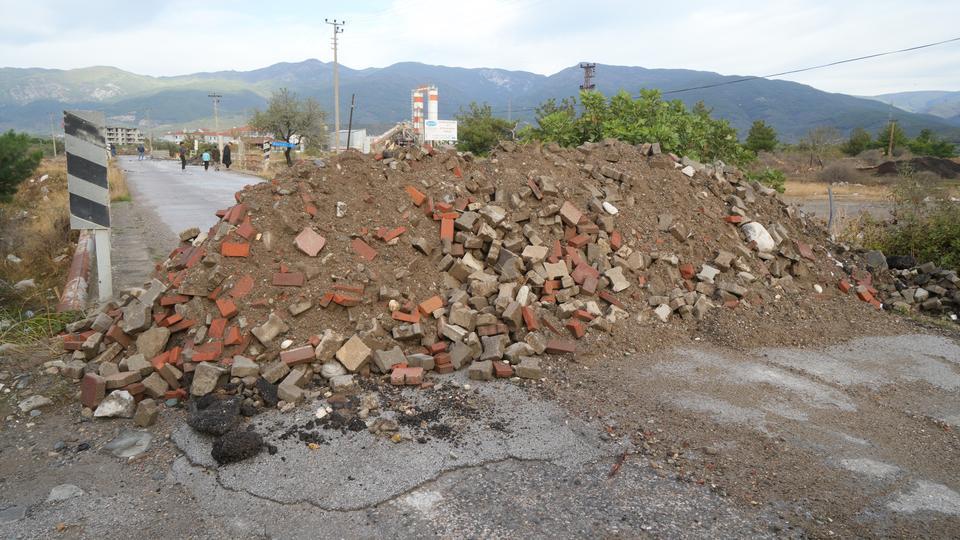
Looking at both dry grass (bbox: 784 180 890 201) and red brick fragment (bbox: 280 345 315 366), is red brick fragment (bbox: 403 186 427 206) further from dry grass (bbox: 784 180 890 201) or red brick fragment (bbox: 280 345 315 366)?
dry grass (bbox: 784 180 890 201)

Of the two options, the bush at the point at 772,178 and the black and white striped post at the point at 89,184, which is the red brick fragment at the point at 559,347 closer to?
the black and white striped post at the point at 89,184

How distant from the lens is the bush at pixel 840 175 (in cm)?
3816

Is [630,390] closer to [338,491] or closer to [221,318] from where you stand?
[338,491]

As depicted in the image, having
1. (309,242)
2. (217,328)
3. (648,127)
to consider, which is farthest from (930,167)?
(217,328)

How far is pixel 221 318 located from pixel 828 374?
4.62 meters

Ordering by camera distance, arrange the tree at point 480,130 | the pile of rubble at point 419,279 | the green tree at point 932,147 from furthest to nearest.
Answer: the green tree at point 932,147
the tree at point 480,130
the pile of rubble at point 419,279

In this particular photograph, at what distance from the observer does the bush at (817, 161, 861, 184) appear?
1502 inches

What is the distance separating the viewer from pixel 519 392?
13.2 ft

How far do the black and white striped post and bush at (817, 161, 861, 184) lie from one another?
41.3 meters

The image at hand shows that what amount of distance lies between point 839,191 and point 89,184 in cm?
3579

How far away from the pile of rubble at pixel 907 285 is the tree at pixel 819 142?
48720 millimetres

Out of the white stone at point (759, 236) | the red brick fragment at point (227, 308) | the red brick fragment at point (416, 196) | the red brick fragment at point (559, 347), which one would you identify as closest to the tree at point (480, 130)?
the white stone at point (759, 236)

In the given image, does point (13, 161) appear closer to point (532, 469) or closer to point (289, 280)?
point (289, 280)

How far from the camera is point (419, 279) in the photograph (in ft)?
16.3
